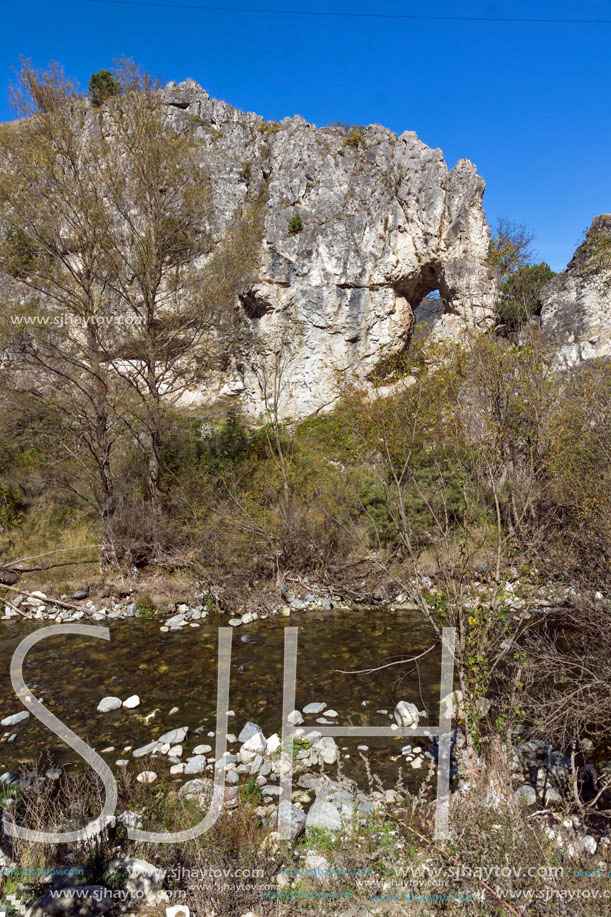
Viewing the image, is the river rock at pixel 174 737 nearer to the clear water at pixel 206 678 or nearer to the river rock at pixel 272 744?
the clear water at pixel 206 678

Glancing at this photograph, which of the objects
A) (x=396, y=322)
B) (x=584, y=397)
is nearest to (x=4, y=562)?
(x=584, y=397)

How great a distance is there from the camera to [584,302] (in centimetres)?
1986

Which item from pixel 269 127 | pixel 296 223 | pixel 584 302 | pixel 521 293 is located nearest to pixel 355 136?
pixel 269 127

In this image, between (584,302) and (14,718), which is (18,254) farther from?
(584,302)

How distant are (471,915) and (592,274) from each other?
73.3 ft

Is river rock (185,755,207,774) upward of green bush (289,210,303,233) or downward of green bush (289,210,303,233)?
downward

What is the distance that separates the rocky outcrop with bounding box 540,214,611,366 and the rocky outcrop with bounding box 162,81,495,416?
2.67 meters

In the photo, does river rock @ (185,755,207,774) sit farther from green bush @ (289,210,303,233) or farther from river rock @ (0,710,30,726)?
green bush @ (289,210,303,233)

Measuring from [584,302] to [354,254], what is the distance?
9221 millimetres

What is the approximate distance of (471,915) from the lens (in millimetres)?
2416

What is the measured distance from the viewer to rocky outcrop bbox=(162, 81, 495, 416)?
66.1 ft

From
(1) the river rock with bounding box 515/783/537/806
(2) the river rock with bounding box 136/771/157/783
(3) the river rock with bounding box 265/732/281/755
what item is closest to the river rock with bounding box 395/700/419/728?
(3) the river rock with bounding box 265/732/281/755

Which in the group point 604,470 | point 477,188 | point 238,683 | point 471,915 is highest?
point 477,188

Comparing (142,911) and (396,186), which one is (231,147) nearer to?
(396,186)
